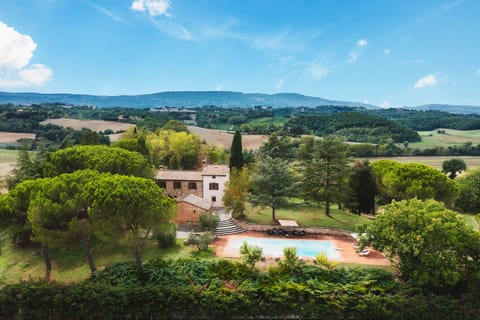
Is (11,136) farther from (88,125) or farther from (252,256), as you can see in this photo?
(252,256)

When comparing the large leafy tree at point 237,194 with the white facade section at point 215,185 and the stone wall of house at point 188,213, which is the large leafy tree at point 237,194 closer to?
the white facade section at point 215,185

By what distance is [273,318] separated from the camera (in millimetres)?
17344

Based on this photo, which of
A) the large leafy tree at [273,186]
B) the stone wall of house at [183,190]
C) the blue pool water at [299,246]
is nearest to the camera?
the blue pool water at [299,246]

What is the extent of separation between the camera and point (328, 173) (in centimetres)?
3350

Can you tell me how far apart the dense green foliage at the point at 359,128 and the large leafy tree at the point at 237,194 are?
72.3m

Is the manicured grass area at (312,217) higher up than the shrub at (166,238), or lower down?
lower down

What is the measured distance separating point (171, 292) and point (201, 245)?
7.11m

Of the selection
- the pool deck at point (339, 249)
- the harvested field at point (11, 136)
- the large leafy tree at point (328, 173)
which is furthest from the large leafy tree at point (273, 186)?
the harvested field at point (11, 136)

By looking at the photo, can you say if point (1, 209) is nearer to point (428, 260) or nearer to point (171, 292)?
point (171, 292)

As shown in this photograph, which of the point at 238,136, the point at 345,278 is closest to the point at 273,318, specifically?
the point at 345,278

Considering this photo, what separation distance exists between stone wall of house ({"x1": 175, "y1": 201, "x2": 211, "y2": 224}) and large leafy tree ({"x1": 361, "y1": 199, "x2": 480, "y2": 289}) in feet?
55.8

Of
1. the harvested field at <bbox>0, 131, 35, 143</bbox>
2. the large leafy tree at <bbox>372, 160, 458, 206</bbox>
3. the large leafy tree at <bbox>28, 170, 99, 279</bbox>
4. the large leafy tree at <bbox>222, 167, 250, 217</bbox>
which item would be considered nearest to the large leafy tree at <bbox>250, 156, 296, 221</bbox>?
the large leafy tree at <bbox>222, 167, 250, 217</bbox>

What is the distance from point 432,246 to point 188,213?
20435 millimetres

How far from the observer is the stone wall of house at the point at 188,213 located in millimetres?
30641
